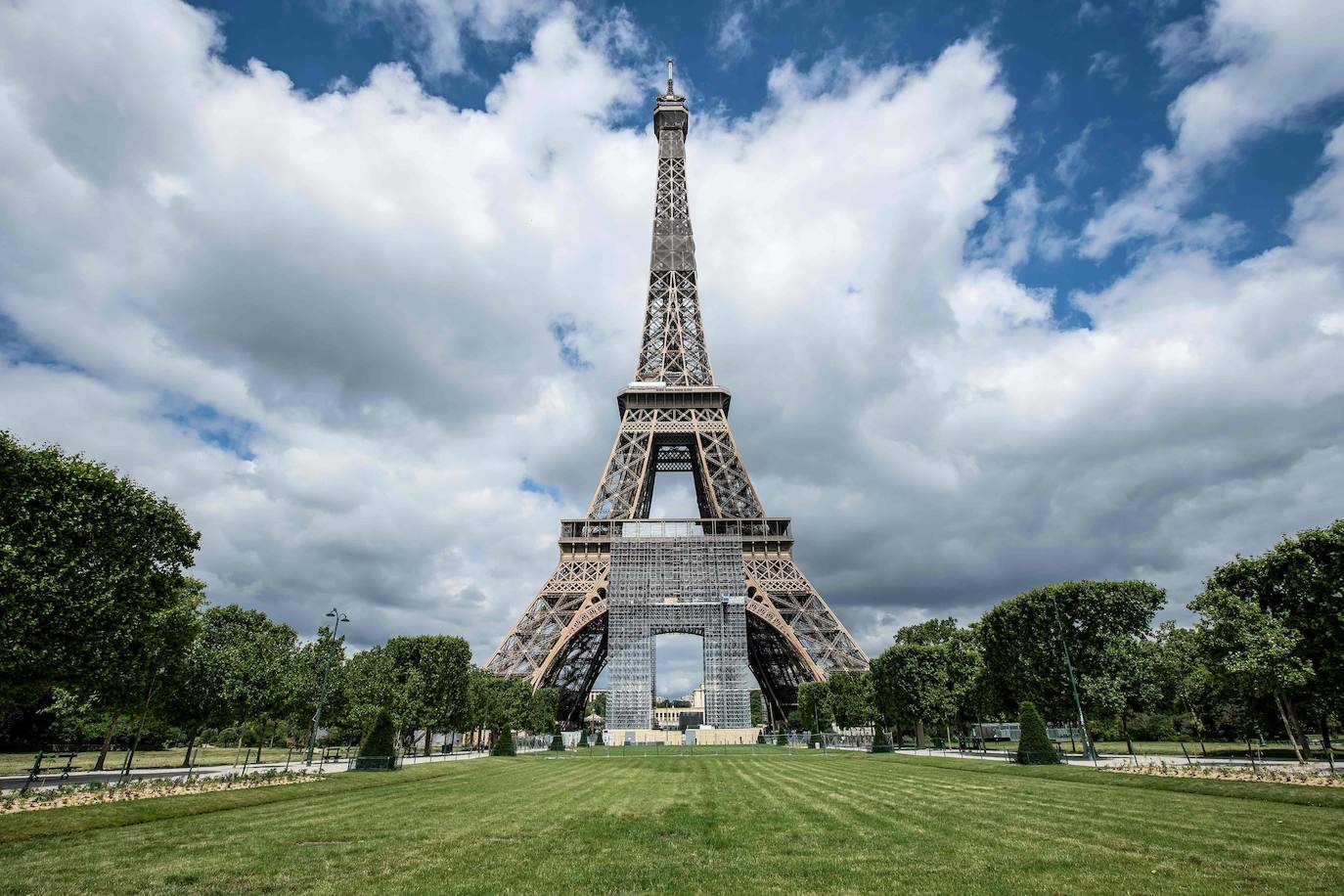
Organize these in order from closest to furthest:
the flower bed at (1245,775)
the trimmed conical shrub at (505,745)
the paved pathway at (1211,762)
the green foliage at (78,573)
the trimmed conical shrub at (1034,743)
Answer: the flower bed at (1245,775)
the green foliage at (78,573)
the paved pathway at (1211,762)
the trimmed conical shrub at (1034,743)
the trimmed conical shrub at (505,745)

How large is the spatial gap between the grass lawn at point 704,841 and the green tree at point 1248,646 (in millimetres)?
9642

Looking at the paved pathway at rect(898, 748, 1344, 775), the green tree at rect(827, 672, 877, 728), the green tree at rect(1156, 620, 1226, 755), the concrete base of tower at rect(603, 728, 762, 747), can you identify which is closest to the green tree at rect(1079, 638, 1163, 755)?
the paved pathway at rect(898, 748, 1344, 775)

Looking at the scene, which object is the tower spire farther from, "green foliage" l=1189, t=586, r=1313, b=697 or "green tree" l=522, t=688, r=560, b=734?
"green foliage" l=1189, t=586, r=1313, b=697

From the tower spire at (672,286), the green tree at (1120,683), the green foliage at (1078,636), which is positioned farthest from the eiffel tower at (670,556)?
the green tree at (1120,683)

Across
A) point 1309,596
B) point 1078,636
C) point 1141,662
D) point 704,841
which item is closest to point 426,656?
point 704,841

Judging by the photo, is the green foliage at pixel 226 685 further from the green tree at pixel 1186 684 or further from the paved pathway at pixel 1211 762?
the green tree at pixel 1186 684

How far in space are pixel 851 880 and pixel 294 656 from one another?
1635 inches

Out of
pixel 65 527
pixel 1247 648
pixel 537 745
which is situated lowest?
pixel 537 745

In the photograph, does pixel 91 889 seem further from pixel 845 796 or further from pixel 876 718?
pixel 876 718

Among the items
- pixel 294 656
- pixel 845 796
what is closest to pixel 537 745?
pixel 294 656

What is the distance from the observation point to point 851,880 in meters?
7.45

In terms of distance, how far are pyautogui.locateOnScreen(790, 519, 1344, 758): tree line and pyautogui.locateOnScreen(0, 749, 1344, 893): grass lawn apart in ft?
35.4

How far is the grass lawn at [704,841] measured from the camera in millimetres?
7453

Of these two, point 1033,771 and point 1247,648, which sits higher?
point 1247,648
